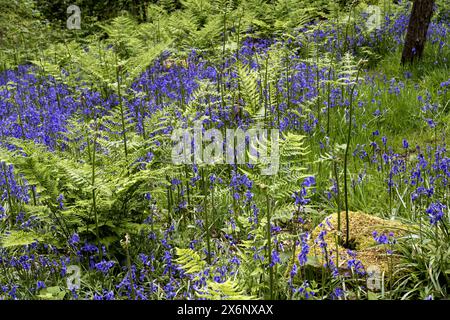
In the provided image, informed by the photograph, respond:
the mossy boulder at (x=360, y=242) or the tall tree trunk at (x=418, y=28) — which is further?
the tall tree trunk at (x=418, y=28)

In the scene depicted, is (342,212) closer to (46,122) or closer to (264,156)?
(264,156)

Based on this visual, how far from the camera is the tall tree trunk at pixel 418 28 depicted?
551 cm

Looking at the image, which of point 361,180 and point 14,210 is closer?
point 361,180

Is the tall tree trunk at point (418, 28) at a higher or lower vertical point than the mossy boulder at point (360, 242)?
higher

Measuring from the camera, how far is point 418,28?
5648 millimetres

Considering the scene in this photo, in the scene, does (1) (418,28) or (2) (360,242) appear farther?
(1) (418,28)

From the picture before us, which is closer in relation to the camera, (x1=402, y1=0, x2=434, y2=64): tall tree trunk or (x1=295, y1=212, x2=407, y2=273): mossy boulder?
(x1=295, y1=212, x2=407, y2=273): mossy boulder

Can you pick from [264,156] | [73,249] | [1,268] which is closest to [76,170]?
[73,249]

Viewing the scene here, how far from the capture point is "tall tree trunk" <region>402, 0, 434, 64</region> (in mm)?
5512

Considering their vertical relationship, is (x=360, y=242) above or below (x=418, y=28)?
below

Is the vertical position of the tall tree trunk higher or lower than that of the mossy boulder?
higher

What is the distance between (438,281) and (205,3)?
669cm

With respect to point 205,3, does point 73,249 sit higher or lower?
lower

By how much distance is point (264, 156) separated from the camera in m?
2.56
